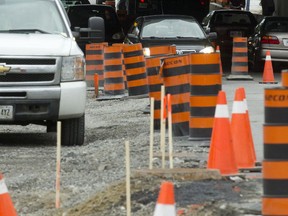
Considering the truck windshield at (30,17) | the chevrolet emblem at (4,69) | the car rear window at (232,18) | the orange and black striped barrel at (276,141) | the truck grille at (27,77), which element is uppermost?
the orange and black striped barrel at (276,141)

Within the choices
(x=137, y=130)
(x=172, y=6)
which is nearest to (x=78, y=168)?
(x=137, y=130)

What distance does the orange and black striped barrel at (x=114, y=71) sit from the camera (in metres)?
21.6

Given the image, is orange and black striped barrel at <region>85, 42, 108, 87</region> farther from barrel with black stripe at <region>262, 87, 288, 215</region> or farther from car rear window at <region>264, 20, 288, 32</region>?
barrel with black stripe at <region>262, 87, 288, 215</region>

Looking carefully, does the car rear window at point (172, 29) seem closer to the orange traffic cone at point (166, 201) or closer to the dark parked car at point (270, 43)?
the dark parked car at point (270, 43)

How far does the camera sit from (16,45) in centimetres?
1298

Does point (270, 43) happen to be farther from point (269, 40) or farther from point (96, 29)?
point (96, 29)

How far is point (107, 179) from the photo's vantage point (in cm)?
1027

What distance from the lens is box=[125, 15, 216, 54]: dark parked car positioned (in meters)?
23.3

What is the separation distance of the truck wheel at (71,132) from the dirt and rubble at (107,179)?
16 centimetres

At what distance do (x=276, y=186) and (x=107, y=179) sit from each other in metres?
3.33

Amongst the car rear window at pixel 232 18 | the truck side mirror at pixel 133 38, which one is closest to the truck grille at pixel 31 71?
the truck side mirror at pixel 133 38

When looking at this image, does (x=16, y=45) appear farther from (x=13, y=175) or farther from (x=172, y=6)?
(x=172, y=6)

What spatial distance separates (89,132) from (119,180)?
546 cm

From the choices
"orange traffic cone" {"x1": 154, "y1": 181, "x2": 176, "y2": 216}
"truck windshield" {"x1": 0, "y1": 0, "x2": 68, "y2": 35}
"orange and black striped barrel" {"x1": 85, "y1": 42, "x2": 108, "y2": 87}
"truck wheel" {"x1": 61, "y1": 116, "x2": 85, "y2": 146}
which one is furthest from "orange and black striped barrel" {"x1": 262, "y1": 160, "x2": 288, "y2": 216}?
"orange and black striped barrel" {"x1": 85, "y1": 42, "x2": 108, "y2": 87}
